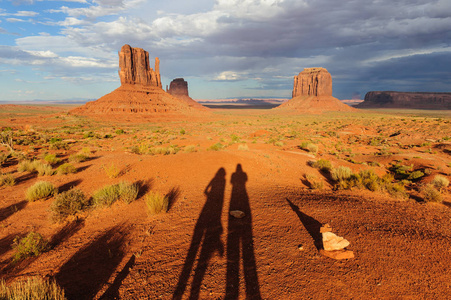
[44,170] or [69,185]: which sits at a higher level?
[44,170]

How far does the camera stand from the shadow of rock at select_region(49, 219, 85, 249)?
472 cm

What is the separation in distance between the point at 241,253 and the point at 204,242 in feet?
2.80

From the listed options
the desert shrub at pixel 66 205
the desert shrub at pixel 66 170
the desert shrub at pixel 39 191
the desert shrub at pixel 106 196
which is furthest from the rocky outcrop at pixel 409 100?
the desert shrub at pixel 39 191

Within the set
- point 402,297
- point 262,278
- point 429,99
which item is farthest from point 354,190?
point 429,99

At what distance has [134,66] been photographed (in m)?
79.3

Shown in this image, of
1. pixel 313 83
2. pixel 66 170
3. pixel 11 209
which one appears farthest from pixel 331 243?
pixel 313 83

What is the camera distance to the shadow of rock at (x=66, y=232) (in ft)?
15.5

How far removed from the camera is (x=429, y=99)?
458ft

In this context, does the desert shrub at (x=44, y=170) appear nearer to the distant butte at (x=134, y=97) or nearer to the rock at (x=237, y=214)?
the rock at (x=237, y=214)

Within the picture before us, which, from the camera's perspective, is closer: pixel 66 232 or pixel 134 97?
pixel 66 232

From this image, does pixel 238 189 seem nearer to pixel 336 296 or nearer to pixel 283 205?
pixel 283 205

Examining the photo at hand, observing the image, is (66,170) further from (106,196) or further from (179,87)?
(179,87)

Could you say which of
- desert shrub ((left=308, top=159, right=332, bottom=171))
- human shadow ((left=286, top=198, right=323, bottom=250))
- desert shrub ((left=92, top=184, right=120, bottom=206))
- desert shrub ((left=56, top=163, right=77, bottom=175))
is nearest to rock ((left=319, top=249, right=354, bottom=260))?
human shadow ((left=286, top=198, right=323, bottom=250))

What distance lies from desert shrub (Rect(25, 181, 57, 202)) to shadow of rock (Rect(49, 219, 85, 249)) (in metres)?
2.65
